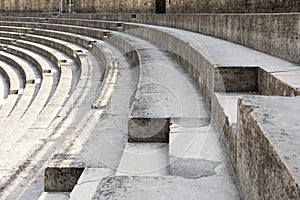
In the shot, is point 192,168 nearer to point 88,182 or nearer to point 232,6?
point 88,182

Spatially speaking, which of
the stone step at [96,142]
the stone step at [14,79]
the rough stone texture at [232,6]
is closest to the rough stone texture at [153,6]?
the rough stone texture at [232,6]

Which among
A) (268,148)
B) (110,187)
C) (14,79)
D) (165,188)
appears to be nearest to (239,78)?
(165,188)

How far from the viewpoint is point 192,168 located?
2.35 meters

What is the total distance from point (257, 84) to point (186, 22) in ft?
21.7

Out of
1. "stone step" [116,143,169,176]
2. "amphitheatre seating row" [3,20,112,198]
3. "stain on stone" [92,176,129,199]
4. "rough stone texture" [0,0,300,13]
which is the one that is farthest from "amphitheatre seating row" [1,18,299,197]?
"amphitheatre seating row" [3,20,112,198]

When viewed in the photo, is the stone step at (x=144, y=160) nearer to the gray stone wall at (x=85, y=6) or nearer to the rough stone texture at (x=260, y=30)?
the rough stone texture at (x=260, y=30)

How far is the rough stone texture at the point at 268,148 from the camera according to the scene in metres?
1.31

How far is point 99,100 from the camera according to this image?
4.87 m

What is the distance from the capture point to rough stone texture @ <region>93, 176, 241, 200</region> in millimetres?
1925

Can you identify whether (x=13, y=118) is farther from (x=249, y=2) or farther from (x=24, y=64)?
(x=24, y=64)

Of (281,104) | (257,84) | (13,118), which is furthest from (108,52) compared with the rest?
(281,104)

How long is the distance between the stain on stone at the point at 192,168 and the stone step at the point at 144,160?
0.41 feet

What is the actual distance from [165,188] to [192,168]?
0.39 metres

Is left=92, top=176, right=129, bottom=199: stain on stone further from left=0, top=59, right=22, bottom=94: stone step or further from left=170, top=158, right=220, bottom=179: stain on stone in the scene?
left=0, top=59, right=22, bottom=94: stone step
